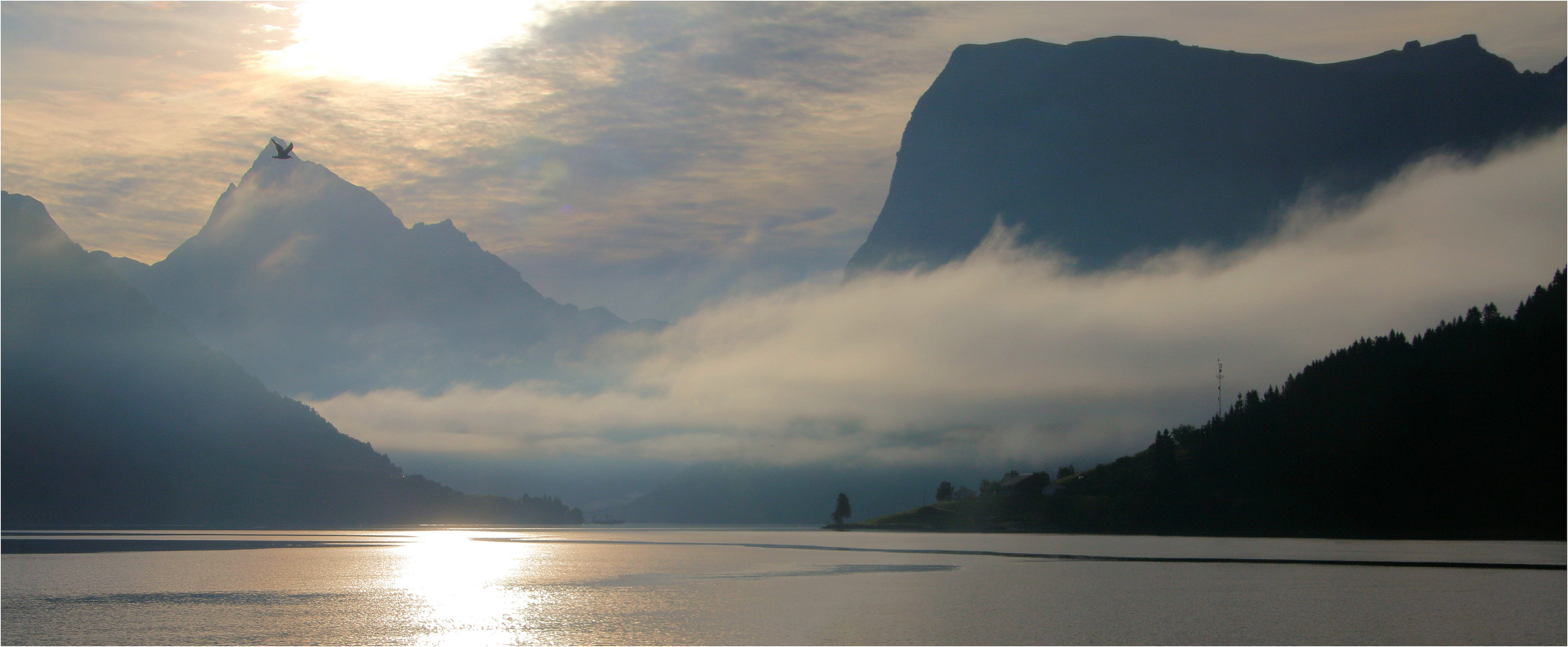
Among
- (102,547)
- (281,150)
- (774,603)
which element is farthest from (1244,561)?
(102,547)

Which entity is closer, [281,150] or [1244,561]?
[1244,561]

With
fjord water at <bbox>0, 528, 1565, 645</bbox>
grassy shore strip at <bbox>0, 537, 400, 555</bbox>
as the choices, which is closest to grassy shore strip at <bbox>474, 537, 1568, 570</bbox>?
fjord water at <bbox>0, 528, 1565, 645</bbox>

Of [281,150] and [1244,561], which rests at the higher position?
[281,150]

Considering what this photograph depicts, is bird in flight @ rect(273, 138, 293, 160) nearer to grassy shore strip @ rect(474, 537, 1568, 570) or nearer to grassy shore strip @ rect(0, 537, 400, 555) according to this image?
grassy shore strip @ rect(0, 537, 400, 555)

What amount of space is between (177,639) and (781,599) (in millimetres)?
38852

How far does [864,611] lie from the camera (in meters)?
71.4

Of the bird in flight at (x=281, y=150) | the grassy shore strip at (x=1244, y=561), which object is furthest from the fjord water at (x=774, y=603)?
the bird in flight at (x=281, y=150)

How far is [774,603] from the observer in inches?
3041

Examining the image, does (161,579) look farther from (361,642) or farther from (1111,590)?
(1111,590)

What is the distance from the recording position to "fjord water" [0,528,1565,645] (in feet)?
196

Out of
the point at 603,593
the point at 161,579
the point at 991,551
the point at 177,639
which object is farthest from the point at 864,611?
the point at 991,551

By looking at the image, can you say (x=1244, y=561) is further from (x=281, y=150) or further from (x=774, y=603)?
(x=281, y=150)

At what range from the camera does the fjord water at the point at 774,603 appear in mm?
59781

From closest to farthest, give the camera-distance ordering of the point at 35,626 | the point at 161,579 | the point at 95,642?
the point at 95,642 < the point at 35,626 < the point at 161,579
